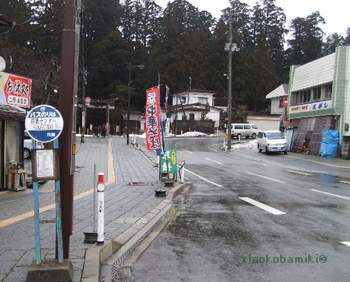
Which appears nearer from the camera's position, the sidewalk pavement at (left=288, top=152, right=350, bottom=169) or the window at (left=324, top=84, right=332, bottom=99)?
the sidewalk pavement at (left=288, top=152, right=350, bottom=169)

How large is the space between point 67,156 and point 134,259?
7.24 feet

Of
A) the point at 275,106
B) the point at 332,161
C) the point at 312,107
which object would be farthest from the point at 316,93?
the point at 275,106

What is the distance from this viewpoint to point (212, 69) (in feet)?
299

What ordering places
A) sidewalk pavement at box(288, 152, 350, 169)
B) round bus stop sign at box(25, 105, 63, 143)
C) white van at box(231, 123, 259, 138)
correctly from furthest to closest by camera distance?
1. white van at box(231, 123, 259, 138)
2. sidewalk pavement at box(288, 152, 350, 169)
3. round bus stop sign at box(25, 105, 63, 143)

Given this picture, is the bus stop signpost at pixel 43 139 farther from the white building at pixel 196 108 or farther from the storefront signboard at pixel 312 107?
the white building at pixel 196 108

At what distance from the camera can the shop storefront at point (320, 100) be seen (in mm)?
38031

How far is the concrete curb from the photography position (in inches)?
244

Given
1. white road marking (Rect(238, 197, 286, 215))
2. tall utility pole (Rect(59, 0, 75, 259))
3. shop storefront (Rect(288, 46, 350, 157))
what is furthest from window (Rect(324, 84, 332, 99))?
tall utility pole (Rect(59, 0, 75, 259))

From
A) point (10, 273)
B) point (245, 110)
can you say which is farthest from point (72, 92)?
point (245, 110)

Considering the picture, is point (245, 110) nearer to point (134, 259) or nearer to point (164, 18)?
point (164, 18)

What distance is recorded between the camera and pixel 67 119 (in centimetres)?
591

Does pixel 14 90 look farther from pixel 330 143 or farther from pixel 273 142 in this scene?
pixel 273 142

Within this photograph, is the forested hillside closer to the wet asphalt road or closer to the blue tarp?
the blue tarp

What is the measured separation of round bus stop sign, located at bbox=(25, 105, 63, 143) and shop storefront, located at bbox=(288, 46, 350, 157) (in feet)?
112
